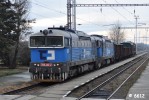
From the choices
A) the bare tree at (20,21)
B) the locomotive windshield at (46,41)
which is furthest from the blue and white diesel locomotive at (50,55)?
the bare tree at (20,21)

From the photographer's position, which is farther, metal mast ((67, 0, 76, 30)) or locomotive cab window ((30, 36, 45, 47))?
metal mast ((67, 0, 76, 30))

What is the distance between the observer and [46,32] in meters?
24.0

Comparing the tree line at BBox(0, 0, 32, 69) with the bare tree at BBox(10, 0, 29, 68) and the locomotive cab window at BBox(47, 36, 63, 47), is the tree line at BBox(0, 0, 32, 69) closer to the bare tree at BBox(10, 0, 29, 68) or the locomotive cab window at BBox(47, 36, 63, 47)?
the bare tree at BBox(10, 0, 29, 68)

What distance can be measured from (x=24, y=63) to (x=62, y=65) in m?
22.3

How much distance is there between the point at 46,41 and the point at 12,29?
1421cm

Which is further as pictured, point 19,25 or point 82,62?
point 19,25

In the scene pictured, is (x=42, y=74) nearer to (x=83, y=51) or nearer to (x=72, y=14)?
(x=83, y=51)

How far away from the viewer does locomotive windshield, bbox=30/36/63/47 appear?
2394 cm

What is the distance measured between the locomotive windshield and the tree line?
865cm

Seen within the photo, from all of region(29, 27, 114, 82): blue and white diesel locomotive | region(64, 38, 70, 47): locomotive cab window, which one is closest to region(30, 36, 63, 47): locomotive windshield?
region(29, 27, 114, 82): blue and white diesel locomotive

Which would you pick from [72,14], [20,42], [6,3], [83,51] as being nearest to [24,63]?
[20,42]

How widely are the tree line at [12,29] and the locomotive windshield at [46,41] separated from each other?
341 inches

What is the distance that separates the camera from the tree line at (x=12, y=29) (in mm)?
33947

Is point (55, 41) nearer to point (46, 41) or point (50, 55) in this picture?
point (46, 41)
